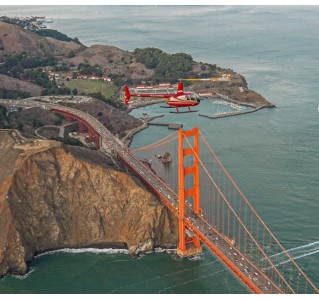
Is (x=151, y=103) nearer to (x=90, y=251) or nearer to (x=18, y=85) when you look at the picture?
(x=18, y=85)

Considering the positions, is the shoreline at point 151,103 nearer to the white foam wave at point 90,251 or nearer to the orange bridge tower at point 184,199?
the white foam wave at point 90,251

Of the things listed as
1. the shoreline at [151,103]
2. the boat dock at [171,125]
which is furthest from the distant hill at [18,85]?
A: the boat dock at [171,125]

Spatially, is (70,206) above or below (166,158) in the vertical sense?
below

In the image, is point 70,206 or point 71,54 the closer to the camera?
point 70,206

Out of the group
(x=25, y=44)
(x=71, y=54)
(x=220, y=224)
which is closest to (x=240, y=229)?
(x=220, y=224)

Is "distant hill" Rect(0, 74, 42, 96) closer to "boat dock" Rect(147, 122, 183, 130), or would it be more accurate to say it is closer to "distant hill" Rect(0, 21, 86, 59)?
"distant hill" Rect(0, 21, 86, 59)

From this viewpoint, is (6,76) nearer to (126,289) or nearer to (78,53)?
(78,53)

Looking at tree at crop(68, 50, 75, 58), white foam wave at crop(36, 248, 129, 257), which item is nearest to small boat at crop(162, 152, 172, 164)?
white foam wave at crop(36, 248, 129, 257)
